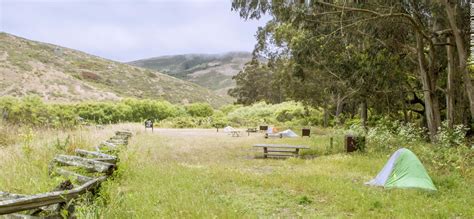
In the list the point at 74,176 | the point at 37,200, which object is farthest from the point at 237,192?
the point at 37,200

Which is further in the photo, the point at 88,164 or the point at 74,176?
the point at 88,164

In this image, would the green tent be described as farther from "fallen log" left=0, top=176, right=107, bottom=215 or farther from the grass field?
"fallen log" left=0, top=176, right=107, bottom=215

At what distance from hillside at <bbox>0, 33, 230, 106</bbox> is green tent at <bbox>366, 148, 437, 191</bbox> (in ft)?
166

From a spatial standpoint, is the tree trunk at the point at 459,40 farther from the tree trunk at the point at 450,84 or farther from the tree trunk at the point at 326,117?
the tree trunk at the point at 326,117

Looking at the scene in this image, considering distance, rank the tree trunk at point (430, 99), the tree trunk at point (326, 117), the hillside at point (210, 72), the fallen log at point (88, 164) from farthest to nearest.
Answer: the hillside at point (210, 72)
the tree trunk at point (326, 117)
the tree trunk at point (430, 99)
the fallen log at point (88, 164)

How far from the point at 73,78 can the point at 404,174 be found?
6200 centimetres

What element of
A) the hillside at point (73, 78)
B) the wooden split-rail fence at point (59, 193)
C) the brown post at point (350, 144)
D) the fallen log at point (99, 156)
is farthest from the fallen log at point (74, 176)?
the hillside at point (73, 78)

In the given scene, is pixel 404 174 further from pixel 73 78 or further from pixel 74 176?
pixel 73 78

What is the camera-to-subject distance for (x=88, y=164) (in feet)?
A: 22.0

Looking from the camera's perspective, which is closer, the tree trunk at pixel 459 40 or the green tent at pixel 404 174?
the green tent at pixel 404 174

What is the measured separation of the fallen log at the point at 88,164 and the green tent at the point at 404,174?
5.36 meters

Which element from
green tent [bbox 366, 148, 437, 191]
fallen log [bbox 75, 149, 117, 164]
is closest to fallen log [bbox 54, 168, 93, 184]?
fallen log [bbox 75, 149, 117, 164]

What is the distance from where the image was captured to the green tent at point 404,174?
7.81 m

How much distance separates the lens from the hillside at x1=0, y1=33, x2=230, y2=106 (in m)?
54.1
